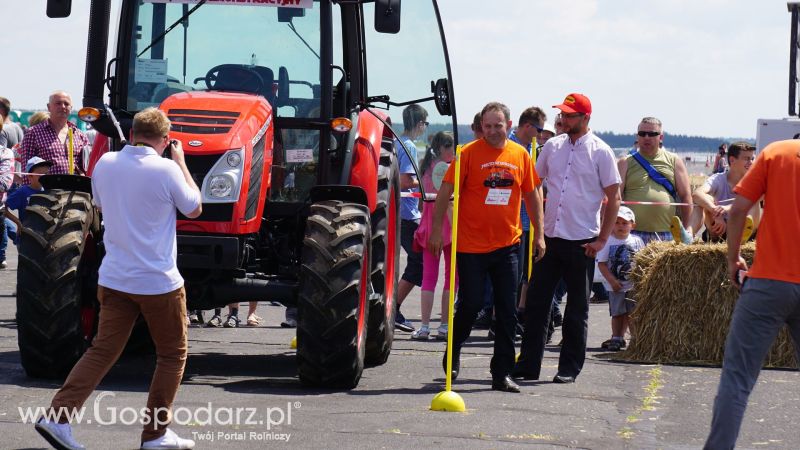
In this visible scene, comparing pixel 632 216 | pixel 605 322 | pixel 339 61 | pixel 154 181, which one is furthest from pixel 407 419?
pixel 605 322

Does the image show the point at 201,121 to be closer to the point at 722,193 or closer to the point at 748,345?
the point at 748,345

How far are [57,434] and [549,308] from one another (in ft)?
14.1

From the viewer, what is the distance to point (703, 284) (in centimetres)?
1152

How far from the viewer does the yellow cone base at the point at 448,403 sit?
866cm

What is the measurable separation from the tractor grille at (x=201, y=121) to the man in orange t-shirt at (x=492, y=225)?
1476 millimetres

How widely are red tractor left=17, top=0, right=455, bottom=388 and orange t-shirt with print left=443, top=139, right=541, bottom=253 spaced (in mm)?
657

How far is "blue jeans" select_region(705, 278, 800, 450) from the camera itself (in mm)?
6852

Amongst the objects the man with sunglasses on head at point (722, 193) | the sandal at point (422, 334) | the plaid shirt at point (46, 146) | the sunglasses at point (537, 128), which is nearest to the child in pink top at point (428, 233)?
the sandal at point (422, 334)

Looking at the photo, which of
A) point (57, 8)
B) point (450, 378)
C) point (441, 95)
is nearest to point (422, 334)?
point (441, 95)

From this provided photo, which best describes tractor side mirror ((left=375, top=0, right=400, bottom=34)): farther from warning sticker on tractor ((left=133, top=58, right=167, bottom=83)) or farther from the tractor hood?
warning sticker on tractor ((left=133, top=58, right=167, bottom=83))

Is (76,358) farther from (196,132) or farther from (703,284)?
(703,284)

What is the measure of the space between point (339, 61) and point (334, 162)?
2.82ft

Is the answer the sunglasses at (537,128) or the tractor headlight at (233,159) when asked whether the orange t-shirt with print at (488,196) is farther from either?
the sunglasses at (537,128)

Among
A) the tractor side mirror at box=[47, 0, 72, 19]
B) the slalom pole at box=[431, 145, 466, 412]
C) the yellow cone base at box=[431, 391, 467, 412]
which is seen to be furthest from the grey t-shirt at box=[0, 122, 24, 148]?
the yellow cone base at box=[431, 391, 467, 412]
